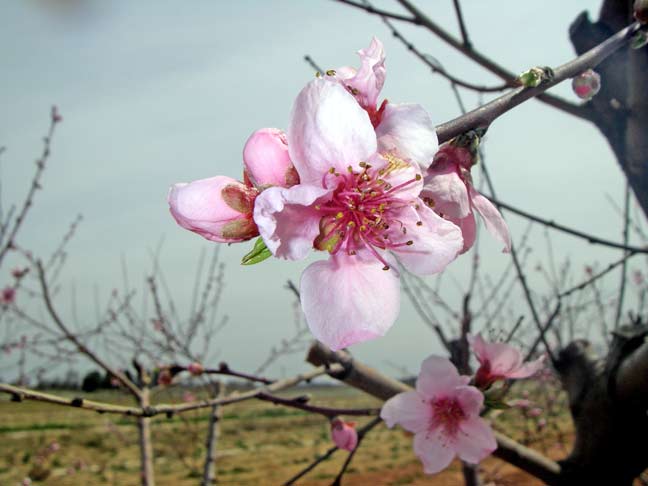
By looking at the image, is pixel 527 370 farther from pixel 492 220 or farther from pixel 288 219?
pixel 288 219

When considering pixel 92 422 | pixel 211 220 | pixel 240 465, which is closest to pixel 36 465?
Answer: pixel 240 465

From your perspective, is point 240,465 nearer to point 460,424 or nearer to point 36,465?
point 36,465

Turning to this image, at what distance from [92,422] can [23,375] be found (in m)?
12.3

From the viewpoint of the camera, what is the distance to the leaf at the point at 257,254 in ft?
1.67

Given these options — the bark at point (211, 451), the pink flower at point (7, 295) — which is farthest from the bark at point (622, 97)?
the pink flower at point (7, 295)

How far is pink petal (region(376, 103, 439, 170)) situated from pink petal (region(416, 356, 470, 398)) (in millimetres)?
822

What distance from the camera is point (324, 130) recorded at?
47 cm

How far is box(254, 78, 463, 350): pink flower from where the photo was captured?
469 mm

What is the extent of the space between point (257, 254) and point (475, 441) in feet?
3.13

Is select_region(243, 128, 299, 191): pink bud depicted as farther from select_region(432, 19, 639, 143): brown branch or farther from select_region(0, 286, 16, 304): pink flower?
select_region(0, 286, 16, 304): pink flower

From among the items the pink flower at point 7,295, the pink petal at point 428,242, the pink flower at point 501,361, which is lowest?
the pink flower at point 501,361

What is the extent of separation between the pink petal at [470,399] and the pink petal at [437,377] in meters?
0.03

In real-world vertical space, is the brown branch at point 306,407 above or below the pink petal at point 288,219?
below

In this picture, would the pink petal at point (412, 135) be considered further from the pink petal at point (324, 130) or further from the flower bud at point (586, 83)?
the flower bud at point (586, 83)
